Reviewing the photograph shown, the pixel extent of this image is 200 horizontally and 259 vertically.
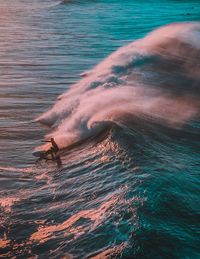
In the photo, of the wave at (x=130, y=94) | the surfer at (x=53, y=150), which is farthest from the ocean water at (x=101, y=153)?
the surfer at (x=53, y=150)

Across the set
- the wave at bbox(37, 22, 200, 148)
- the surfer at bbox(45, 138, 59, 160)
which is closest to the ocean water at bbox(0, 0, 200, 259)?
the wave at bbox(37, 22, 200, 148)

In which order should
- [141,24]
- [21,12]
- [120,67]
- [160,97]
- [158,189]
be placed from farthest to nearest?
[21,12] → [141,24] → [120,67] → [160,97] → [158,189]

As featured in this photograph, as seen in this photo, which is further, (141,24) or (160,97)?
(141,24)

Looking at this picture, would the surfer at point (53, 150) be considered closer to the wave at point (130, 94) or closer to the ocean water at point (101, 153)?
the ocean water at point (101, 153)

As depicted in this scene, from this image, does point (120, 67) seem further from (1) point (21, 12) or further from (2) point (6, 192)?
(1) point (21, 12)

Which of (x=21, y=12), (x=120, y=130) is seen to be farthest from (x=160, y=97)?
(x=21, y=12)

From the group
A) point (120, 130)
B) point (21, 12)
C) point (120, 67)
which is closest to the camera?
point (120, 130)

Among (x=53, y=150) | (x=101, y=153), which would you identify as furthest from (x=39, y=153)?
(x=101, y=153)
